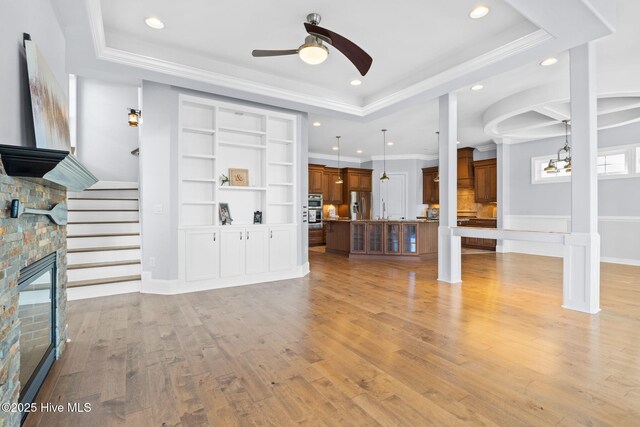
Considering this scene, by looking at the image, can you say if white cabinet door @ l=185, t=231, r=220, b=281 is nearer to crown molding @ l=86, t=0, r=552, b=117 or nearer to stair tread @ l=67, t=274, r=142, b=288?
stair tread @ l=67, t=274, r=142, b=288

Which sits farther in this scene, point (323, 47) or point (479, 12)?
point (479, 12)

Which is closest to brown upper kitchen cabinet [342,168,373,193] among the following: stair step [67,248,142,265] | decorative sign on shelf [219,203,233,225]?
decorative sign on shelf [219,203,233,225]

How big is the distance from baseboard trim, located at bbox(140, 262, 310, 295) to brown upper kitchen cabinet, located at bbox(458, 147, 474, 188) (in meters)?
6.92

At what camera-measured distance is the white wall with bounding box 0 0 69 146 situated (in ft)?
5.30

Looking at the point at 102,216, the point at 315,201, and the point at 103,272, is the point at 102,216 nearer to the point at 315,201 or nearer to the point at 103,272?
the point at 103,272

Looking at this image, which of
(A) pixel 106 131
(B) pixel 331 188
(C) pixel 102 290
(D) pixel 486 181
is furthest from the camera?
(B) pixel 331 188

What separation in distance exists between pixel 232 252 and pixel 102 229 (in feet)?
6.74

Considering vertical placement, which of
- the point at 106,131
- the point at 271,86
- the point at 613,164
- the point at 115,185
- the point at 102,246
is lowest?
the point at 102,246

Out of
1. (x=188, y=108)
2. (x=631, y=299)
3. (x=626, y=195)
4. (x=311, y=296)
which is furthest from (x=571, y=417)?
(x=626, y=195)

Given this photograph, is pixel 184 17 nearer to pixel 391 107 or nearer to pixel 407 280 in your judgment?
pixel 391 107

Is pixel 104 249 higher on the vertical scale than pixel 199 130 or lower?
lower

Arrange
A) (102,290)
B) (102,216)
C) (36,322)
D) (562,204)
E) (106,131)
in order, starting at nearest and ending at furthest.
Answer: (36,322)
(102,290)
(102,216)
(106,131)
(562,204)

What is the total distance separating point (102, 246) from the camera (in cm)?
468

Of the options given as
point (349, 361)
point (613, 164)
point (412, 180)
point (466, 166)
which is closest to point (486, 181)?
point (466, 166)
